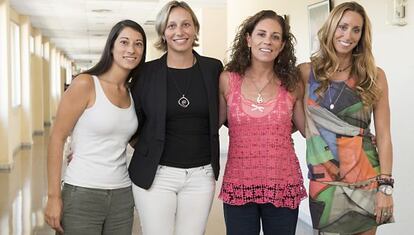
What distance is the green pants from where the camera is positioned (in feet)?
6.57

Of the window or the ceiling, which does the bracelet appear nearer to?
the ceiling

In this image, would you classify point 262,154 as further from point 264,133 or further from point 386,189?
point 386,189

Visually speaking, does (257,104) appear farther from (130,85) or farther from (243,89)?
(130,85)

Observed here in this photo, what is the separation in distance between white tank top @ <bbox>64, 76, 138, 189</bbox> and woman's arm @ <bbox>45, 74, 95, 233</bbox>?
3 cm

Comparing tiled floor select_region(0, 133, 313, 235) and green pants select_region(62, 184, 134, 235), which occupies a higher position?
green pants select_region(62, 184, 134, 235)

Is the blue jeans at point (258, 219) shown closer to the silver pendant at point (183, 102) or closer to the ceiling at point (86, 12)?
the silver pendant at point (183, 102)

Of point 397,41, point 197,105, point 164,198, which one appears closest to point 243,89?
point 197,105

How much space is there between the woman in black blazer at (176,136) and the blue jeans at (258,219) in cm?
13

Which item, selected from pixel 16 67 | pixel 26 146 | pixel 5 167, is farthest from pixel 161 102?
pixel 26 146

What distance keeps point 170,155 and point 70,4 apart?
725 centimetres

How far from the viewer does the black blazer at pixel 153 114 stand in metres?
2.07

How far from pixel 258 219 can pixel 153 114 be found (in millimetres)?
669

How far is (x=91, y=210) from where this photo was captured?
201 centimetres

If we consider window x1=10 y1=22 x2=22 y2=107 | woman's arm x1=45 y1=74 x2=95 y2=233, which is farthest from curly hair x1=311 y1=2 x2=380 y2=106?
window x1=10 y1=22 x2=22 y2=107
